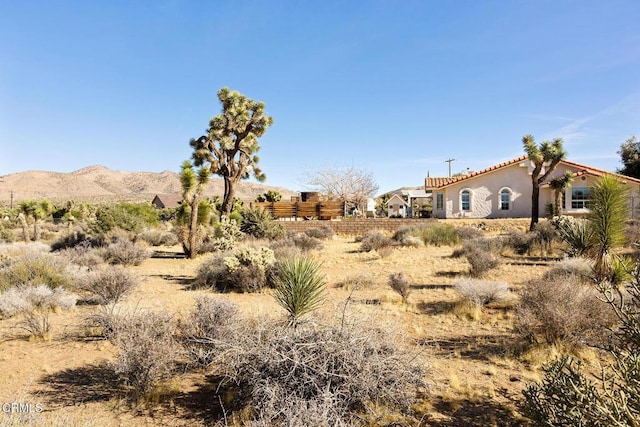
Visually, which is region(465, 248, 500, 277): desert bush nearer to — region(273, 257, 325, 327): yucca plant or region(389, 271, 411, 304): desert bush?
region(389, 271, 411, 304): desert bush

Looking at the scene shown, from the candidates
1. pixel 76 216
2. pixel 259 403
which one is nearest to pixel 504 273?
pixel 259 403

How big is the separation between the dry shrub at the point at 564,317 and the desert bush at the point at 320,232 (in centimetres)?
1781

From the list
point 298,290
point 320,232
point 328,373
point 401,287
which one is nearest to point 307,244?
point 320,232

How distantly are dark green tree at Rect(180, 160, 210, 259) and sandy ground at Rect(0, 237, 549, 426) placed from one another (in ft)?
18.5

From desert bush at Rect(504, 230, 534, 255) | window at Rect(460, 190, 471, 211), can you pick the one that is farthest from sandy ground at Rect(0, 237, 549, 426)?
window at Rect(460, 190, 471, 211)

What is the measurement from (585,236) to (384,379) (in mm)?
11175

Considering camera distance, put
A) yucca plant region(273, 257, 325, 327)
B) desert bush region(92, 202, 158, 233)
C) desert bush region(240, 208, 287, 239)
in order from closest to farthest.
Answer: yucca plant region(273, 257, 325, 327), desert bush region(240, 208, 287, 239), desert bush region(92, 202, 158, 233)

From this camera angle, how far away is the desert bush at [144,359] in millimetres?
4824

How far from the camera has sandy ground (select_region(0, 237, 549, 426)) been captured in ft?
14.6

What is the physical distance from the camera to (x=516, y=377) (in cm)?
539

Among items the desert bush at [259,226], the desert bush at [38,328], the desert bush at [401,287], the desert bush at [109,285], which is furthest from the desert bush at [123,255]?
the desert bush at [401,287]

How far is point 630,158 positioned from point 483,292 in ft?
135

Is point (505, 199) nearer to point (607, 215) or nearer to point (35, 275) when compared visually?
point (607, 215)

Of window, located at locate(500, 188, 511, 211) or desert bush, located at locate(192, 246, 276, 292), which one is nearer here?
desert bush, located at locate(192, 246, 276, 292)
